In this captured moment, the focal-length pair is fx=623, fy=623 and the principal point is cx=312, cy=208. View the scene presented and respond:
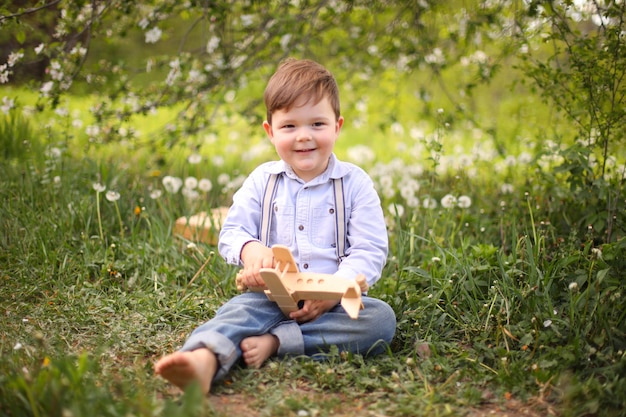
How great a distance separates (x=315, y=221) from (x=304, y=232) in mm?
61

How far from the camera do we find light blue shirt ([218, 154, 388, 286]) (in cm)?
239

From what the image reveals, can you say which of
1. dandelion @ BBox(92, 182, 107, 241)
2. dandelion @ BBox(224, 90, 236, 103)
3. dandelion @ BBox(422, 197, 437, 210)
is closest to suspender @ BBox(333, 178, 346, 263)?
dandelion @ BBox(422, 197, 437, 210)

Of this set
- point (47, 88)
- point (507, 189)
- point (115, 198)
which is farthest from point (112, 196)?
point (507, 189)

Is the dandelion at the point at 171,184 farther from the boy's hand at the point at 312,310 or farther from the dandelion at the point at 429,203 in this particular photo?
the boy's hand at the point at 312,310

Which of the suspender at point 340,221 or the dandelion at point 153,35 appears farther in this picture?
the dandelion at point 153,35

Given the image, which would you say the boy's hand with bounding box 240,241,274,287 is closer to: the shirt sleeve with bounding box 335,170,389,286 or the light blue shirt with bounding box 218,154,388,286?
the light blue shirt with bounding box 218,154,388,286

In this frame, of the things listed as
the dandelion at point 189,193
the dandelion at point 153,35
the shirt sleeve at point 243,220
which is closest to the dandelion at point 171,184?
the dandelion at point 189,193

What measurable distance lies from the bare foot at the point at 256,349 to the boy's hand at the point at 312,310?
147 mm

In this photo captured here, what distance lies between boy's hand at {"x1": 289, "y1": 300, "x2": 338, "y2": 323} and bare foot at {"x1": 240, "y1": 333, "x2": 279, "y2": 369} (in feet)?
0.48

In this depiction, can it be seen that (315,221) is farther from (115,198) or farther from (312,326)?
(115,198)

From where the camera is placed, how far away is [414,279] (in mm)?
2832

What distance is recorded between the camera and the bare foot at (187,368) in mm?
1852

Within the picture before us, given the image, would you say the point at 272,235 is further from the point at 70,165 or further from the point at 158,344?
the point at 70,165

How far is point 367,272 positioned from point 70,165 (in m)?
2.33
